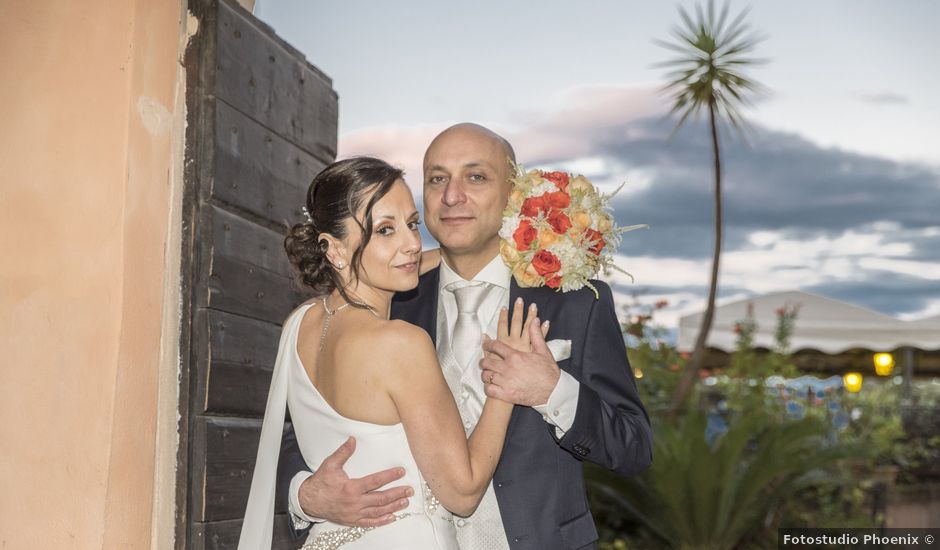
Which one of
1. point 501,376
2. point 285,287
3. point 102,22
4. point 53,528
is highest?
point 102,22

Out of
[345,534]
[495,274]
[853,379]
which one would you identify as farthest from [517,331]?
[853,379]

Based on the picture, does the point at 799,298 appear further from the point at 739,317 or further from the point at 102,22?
the point at 102,22

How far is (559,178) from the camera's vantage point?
3.34 m

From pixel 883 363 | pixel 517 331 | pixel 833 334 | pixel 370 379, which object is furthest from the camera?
pixel 883 363

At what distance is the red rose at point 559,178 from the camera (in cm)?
332

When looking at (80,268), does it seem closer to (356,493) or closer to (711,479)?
(356,493)

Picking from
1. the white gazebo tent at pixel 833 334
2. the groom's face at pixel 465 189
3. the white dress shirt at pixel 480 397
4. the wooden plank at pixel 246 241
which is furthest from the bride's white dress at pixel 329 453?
the white gazebo tent at pixel 833 334

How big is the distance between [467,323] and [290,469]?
0.83m

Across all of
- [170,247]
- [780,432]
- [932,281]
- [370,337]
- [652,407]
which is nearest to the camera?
[370,337]

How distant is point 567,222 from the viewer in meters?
3.21

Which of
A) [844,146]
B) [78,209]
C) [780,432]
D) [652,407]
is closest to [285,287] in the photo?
[78,209]

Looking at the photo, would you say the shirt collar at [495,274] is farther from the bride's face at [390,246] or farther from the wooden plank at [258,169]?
the wooden plank at [258,169]

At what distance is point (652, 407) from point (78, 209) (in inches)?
373

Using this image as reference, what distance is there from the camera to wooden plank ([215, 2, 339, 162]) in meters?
3.57
